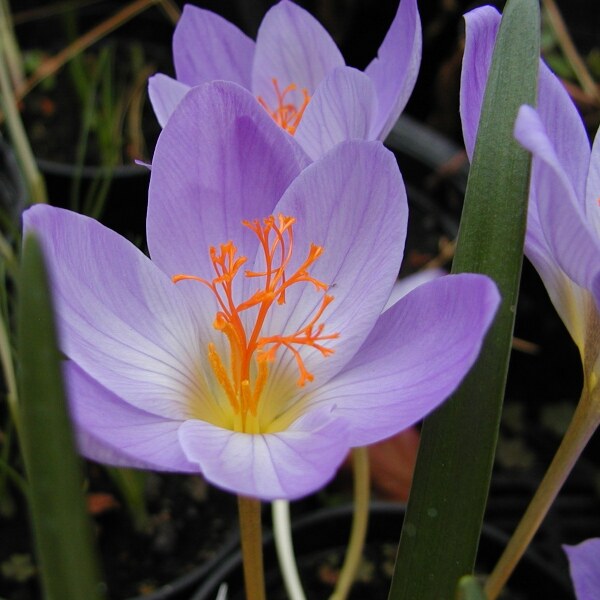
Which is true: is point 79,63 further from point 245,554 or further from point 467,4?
point 245,554

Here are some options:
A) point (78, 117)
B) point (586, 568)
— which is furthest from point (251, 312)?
point (78, 117)

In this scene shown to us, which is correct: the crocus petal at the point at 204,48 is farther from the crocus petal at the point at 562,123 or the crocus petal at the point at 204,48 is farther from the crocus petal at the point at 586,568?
the crocus petal at the point at 586,568

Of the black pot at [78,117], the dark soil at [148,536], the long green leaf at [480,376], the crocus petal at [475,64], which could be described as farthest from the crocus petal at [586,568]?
the black pot at [78,117]

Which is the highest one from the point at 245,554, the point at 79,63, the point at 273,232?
the point at 79,63

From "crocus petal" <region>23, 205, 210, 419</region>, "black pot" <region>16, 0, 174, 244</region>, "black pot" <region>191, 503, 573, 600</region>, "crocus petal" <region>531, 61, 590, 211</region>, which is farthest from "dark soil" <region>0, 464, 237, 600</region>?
"crocus petal" <region>531, 61, 590, 211</region>

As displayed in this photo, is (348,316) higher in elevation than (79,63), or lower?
lower

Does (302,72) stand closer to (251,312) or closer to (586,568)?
(251,312)

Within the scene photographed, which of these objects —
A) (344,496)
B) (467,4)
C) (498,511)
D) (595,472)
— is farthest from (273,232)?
(467,4)

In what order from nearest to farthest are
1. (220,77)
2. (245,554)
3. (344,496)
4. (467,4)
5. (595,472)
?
(245,554) < (220,77) < (344,496) < (595,472) < (467,4)
